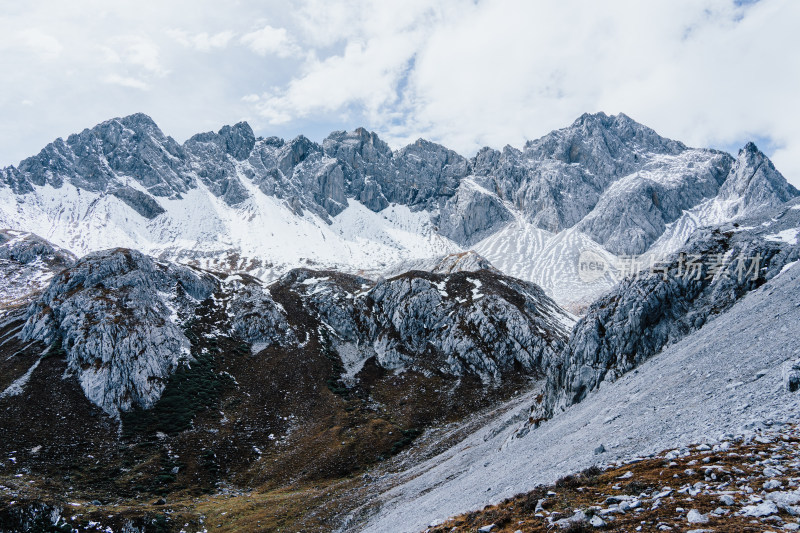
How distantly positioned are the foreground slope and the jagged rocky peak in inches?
2294

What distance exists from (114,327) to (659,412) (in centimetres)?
9340

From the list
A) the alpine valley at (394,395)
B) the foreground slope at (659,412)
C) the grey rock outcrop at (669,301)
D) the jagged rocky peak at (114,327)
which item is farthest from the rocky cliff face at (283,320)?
the foreground slope at (659,412)

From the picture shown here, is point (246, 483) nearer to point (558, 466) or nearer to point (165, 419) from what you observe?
point (165, 419)

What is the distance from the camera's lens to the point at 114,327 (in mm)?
83000

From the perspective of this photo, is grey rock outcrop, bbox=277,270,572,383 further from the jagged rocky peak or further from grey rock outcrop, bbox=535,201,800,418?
grey rock outcrop, bbox=535,201,800,418

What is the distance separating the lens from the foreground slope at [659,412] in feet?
65.2

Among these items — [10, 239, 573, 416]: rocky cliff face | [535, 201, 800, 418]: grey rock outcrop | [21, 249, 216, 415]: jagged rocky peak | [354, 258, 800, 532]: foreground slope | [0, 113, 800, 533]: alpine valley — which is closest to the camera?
[354, 258, 800, 532]: foreground slope

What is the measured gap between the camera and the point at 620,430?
25.2 meters

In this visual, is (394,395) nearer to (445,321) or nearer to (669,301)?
(445,321)

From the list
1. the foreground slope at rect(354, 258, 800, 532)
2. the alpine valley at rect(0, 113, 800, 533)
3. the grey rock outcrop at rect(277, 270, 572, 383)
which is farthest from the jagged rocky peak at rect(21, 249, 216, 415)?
the foreground slope at rect(354, 258, 800, 532)

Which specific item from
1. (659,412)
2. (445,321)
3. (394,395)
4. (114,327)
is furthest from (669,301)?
(114,327)

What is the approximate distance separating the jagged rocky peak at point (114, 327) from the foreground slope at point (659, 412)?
58.3 metres

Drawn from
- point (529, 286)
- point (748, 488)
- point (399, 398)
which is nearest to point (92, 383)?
point (399, 398)

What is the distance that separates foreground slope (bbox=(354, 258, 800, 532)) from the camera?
19.9m
